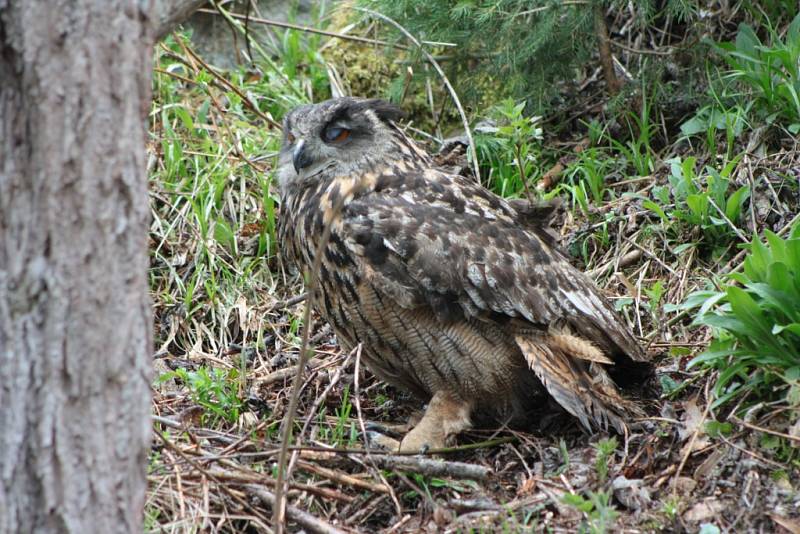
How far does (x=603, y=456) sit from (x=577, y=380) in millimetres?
463

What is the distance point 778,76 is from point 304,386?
109 inches

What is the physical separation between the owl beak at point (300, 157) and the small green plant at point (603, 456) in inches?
67.0

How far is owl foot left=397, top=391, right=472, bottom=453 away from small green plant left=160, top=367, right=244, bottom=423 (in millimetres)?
728

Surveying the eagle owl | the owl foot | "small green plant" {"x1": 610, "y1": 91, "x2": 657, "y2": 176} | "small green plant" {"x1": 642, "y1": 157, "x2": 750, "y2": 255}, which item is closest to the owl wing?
the eagle owl

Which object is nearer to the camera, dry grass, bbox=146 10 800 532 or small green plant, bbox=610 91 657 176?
dry grass, bbox=146 10 800 532

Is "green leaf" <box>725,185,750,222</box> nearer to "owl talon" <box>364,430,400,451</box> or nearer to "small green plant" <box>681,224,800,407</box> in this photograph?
"small green plant" <box>681,224,800,407</box>

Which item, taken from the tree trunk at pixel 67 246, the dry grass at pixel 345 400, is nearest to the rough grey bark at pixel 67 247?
the tree trunk at pixel 67 246

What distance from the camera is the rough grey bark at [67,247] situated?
80.9 inches

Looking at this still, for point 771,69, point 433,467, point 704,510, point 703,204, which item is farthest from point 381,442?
point 771,69

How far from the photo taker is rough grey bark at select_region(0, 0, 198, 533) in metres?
2.05

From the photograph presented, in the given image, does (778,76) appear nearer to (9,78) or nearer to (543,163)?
(543,163)

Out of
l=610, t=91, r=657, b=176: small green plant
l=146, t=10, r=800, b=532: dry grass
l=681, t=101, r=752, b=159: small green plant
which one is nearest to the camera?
l=146, t=10, r=800, b=532: dry grass

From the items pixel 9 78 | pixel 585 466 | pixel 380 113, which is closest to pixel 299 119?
pixel 380 113

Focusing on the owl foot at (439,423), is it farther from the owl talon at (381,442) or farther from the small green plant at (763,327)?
the small green plant at (763,327)
